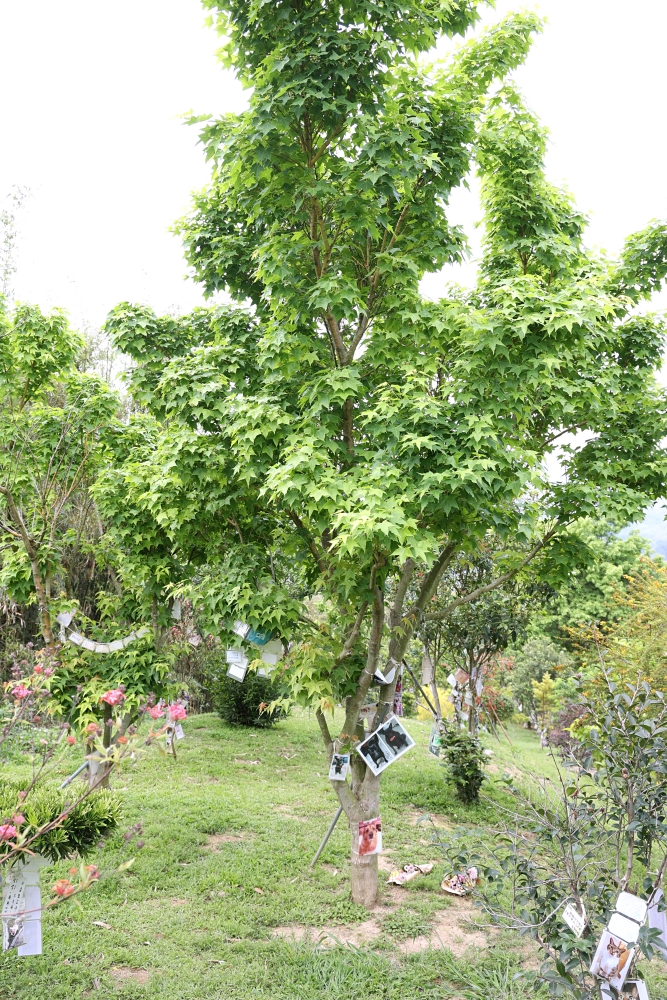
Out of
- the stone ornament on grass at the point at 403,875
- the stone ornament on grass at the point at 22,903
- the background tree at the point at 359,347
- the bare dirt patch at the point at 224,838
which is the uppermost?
the background tree at the point at 359,347

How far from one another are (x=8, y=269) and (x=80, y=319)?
4.16 ft

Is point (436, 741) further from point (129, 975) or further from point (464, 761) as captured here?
point (129, 975)

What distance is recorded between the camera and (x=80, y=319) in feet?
35.9

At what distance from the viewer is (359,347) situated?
15.1 ft

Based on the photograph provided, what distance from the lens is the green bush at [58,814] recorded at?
9.52 feet

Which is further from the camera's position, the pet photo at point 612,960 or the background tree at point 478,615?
the background tree at point 478,615

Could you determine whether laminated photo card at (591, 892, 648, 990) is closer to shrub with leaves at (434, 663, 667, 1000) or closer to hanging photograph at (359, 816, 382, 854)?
shrub with leaves at (434, 663, 667, 1000)

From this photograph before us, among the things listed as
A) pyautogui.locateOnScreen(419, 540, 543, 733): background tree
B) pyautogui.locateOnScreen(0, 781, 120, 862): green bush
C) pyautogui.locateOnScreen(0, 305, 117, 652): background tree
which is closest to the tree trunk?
pyautogui.locateOnScreen(0, 781, 120, 862): green bush

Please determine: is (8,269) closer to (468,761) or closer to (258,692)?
(258,692)

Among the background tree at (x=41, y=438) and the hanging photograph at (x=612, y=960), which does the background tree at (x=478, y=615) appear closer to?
the background tree at (x=41, y=438)

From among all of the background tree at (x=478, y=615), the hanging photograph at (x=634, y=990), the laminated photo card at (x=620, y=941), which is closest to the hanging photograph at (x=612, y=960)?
the laminated photo card at (x=620, y=941)

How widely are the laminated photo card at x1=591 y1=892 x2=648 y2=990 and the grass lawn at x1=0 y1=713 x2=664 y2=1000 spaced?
2.33ft

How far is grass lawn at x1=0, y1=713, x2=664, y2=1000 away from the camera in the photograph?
11.6 feet

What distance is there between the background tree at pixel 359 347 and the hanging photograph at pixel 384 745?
0.22 m
